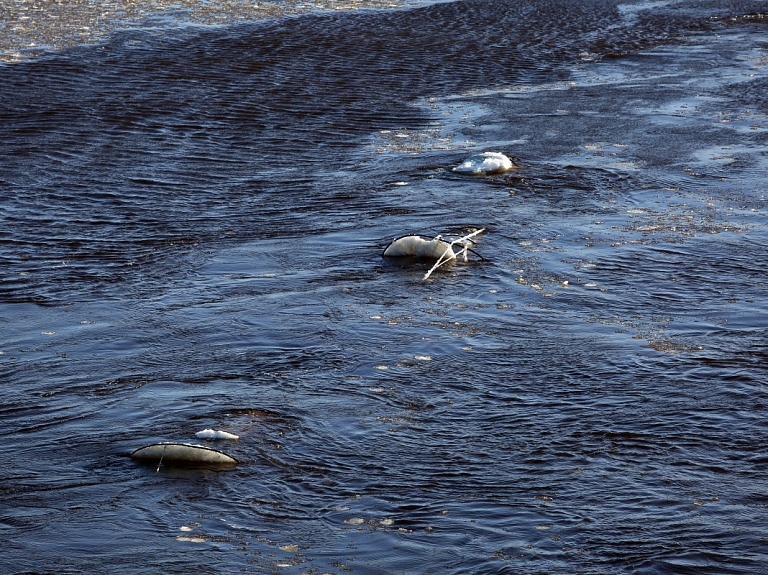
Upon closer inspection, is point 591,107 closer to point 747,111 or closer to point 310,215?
point 747,111

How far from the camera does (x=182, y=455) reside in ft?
15.5

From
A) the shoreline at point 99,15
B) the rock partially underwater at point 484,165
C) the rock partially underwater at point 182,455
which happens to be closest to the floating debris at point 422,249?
the rock partially underwater at point 484,165

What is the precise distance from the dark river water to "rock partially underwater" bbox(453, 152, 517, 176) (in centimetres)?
14

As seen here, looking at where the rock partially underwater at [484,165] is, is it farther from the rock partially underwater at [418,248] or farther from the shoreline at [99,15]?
the shoreline at [99,15]

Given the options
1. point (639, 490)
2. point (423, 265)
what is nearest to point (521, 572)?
point (639, 490)

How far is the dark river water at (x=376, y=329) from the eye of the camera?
434 centimetres

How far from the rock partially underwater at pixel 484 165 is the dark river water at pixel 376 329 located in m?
0.14

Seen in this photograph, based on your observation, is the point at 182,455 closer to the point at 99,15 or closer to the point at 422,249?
the point at 422,249

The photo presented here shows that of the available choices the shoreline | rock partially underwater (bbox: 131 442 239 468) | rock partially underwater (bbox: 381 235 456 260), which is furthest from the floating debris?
the shoreline

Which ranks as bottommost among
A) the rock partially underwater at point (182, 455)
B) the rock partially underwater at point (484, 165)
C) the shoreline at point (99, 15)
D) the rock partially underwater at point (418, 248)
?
the rock partially underwater at point (484, 165)

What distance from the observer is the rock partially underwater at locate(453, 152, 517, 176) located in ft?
30.8

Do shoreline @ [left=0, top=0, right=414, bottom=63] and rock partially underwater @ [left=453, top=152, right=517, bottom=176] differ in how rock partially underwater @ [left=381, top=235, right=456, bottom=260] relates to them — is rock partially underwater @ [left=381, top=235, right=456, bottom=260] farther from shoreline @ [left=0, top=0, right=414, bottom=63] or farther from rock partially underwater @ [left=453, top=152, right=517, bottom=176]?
shoreline @ [left=0, top=0, right=414, bottom=63]

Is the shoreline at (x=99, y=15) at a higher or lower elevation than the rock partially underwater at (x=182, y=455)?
higher

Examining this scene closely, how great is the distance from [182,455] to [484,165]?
5.23 metres
